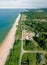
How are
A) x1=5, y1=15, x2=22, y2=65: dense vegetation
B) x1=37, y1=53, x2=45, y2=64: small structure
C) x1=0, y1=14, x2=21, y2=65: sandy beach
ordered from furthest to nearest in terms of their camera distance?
x1=0, y1=14, x2=21, y2=65: sandy beach < x1=37, y1=53, x2=45, y2=64: small structure < x1=5, y1=15, x2=22, y2=65: dense vegetation

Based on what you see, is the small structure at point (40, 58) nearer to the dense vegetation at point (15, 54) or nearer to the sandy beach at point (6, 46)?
the dense vegetation at point (15, 54)

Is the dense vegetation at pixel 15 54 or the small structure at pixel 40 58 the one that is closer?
the dense vegetation at pixel 15 54

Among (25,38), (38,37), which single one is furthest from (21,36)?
(38,37)

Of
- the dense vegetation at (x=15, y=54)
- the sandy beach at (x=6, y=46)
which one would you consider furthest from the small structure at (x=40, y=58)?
the sandy beach at (x=6, y=46)

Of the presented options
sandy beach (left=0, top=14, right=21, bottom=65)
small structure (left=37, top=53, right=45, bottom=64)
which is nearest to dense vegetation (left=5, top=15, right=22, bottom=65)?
sandy beach (left=0, top=14, right=21, bottom=65)

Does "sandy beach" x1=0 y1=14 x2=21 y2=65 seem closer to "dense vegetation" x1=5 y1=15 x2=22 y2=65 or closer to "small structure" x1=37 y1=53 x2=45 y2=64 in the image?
"dense vegetation" x1=5 y1=15 x2=22 y2=65

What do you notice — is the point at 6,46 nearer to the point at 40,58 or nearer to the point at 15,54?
the point at 15,54

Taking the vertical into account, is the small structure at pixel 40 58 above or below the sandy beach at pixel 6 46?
below

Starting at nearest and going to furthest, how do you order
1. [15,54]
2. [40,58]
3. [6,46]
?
[40,58]
[15,54]
[6,46]

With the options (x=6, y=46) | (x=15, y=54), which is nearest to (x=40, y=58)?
(x=15, y=54)

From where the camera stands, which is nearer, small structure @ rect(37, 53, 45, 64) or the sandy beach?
small structure @ rect(37, 53, 45, 64)

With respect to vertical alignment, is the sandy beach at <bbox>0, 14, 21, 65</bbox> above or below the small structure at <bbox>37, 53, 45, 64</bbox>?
above
